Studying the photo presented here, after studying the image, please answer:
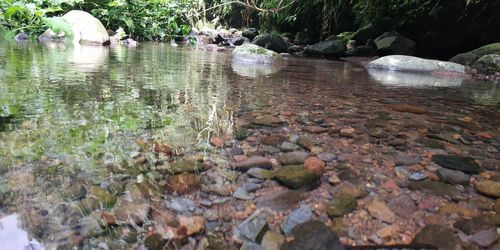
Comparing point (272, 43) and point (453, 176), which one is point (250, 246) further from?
point (272, 43)

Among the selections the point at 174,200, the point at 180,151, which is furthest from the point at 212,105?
the point at 174,200

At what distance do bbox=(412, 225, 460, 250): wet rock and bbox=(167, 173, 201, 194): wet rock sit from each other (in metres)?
0.79

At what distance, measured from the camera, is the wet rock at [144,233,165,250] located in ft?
3.37

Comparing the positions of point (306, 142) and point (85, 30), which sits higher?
point (85, 30)

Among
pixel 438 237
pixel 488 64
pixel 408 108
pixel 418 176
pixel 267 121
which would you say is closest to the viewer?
pixel 438 237

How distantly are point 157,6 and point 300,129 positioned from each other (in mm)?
13355

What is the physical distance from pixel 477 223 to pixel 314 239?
60 cm

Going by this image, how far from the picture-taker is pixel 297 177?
4.92 feet

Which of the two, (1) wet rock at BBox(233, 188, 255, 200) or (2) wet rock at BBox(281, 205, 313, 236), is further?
(1) wet rock at BBox(233, 188, 255, 200)

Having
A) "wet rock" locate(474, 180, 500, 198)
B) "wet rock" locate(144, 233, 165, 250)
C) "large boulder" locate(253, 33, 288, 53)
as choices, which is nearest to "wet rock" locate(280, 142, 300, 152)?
"wet rock" locate(474, 180, 500, 198)

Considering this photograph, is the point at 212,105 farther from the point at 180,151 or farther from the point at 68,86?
the point at 68,86

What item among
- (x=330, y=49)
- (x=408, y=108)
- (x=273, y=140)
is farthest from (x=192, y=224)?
(x=330, y=49)

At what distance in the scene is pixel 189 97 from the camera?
292cm

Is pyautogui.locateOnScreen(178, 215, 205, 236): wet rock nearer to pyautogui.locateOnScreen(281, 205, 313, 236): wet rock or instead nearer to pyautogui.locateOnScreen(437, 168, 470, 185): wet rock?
pyautogui.locateOnScreen(281, 205, 313, 236): wet rock
